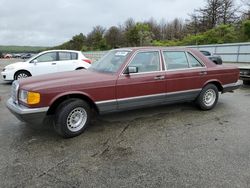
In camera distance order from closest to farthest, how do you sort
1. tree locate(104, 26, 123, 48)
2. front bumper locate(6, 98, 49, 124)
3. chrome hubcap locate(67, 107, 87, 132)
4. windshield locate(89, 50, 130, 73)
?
front bumper locate(6, 98, 49, 124)
chrome hubcap locate(67, 107, 87, 132)
windshield locate(89, 50, 130, 73)
tree locate(104, 26, 123, 48)

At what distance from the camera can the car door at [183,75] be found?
5.41 m

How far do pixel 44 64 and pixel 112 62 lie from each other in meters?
5.90

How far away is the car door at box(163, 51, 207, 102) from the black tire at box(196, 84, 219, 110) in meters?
0.16

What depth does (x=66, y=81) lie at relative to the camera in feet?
14.4

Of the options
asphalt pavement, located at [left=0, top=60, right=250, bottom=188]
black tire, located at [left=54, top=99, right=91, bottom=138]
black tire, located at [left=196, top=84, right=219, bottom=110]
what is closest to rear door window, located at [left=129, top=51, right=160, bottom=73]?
asphalt pavement, located at [left=0, top=60, right=250, bottom=188]

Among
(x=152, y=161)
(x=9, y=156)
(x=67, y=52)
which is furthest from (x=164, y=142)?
(x=67, y=52)

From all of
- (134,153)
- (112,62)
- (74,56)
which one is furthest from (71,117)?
(74,56)

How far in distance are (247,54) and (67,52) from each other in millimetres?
14830

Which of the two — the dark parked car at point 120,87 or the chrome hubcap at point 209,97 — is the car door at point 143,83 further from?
the chrome hubcap at point 209,97

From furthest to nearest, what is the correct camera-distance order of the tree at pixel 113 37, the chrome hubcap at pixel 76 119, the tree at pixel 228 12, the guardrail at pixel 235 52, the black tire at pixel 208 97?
the tree at pixel 113 37 < the tree at pixel 228 12 < the guardrail at pixel 235 52 < the black tire at pixel 208 97 < the chrome hubcap at pixel 76 119

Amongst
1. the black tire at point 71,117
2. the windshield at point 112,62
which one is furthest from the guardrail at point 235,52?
the black tire at point 71,117

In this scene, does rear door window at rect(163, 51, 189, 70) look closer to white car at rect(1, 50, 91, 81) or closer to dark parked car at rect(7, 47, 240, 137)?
dark parked car at rect(7, 47, 240, 137)

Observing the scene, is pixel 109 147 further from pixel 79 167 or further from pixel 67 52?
pixel 67 52

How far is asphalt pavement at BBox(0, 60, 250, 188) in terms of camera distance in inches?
119
